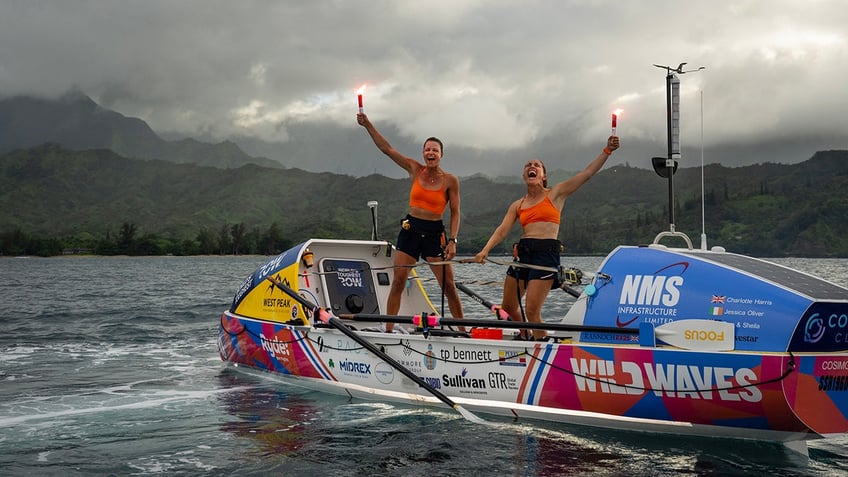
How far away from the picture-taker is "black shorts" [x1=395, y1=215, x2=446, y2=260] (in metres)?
10.6

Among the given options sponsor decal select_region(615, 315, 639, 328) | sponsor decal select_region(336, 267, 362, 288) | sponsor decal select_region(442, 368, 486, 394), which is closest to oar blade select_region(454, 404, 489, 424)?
sponsor decal select_region(442, 368, 486, 394)

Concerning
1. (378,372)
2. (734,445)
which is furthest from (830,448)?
(378,372)

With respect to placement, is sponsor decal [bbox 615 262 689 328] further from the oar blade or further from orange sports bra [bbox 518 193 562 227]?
the oar blade

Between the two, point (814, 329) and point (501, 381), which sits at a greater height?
point (814, 329)

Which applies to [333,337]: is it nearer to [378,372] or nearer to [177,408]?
[378,372]

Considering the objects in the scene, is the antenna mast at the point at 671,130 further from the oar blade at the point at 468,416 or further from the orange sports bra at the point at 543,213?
the oar blade at the point at 468,416

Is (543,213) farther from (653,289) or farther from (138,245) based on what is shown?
(138,245)

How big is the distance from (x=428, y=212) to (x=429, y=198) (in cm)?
19

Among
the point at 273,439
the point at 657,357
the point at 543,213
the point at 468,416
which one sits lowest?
the point at 273,439

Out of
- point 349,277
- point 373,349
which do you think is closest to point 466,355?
point 373,349

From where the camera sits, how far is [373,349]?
31.9 ft

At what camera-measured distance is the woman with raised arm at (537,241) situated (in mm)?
9258

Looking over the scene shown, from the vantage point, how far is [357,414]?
9906 millimetres

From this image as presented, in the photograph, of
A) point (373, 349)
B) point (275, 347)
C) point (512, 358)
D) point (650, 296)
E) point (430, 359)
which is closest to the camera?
point (650, 296)
